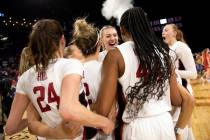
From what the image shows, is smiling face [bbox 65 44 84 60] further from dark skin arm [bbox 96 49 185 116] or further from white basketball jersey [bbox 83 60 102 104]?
dark skin arm [bbox 96 49 185 116]

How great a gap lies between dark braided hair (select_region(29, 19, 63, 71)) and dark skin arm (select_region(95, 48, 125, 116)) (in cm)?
37

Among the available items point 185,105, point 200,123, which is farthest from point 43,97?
point 200,123

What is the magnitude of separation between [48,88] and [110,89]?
16.8 inches

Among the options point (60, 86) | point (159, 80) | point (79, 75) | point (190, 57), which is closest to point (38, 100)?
point (60, 86)

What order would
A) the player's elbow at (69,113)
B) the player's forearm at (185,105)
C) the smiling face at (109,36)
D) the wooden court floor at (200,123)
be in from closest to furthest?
the player's elbow at (69,113) → the player's forearm at (185,105) → the smiling face at (109,36) → the wooden court floor at (200,123)

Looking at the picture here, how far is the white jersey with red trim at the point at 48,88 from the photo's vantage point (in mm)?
2076

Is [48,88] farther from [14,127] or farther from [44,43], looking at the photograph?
[14,127]

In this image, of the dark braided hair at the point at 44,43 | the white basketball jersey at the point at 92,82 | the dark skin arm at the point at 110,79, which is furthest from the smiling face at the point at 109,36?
the dark braided hair at the point at 44,43

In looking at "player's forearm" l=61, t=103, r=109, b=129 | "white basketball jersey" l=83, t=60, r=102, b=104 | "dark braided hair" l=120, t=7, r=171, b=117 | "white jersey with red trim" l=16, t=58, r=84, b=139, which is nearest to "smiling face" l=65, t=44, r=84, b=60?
"white basketball jersey" l=83, t=60, r=102, b=104

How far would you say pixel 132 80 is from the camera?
2285 millimetres

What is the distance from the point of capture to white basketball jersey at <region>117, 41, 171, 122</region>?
2.27 metres

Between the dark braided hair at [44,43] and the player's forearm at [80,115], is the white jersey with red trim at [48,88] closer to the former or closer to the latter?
the dark braided hair at [44,43]

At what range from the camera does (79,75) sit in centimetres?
193

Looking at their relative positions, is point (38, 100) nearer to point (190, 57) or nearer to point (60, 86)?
point (60, 86)
